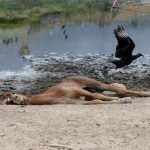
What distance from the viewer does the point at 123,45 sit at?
17.2 metres

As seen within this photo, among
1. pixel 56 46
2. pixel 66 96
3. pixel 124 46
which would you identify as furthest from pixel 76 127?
pixel 56 46

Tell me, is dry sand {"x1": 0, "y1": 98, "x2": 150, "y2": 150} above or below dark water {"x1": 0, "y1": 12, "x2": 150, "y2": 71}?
above

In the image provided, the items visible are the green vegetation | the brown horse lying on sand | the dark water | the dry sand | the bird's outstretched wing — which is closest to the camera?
the dry sand

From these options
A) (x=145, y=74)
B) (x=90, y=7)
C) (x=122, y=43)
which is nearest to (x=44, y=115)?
(x=122, y=43)

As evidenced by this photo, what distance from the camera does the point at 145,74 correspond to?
18.7 m

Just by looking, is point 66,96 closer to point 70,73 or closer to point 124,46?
point 124,46

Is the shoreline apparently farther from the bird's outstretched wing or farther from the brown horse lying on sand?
the brown horse lying on sand

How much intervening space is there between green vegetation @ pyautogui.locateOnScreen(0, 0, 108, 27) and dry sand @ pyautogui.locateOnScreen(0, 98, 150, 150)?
124 feet

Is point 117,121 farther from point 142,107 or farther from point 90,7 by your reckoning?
point 90,7

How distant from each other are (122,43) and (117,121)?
7579mm

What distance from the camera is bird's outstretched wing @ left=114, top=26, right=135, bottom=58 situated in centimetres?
1690

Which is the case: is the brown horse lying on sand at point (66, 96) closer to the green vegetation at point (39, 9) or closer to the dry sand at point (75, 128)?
the dry sand at point (75, 128)

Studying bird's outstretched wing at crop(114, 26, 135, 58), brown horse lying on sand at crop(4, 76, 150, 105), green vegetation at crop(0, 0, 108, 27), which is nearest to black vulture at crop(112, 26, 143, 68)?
bird's outstretched wing at crop(114, 26, 135, 58)

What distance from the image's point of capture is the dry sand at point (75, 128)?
845cm
